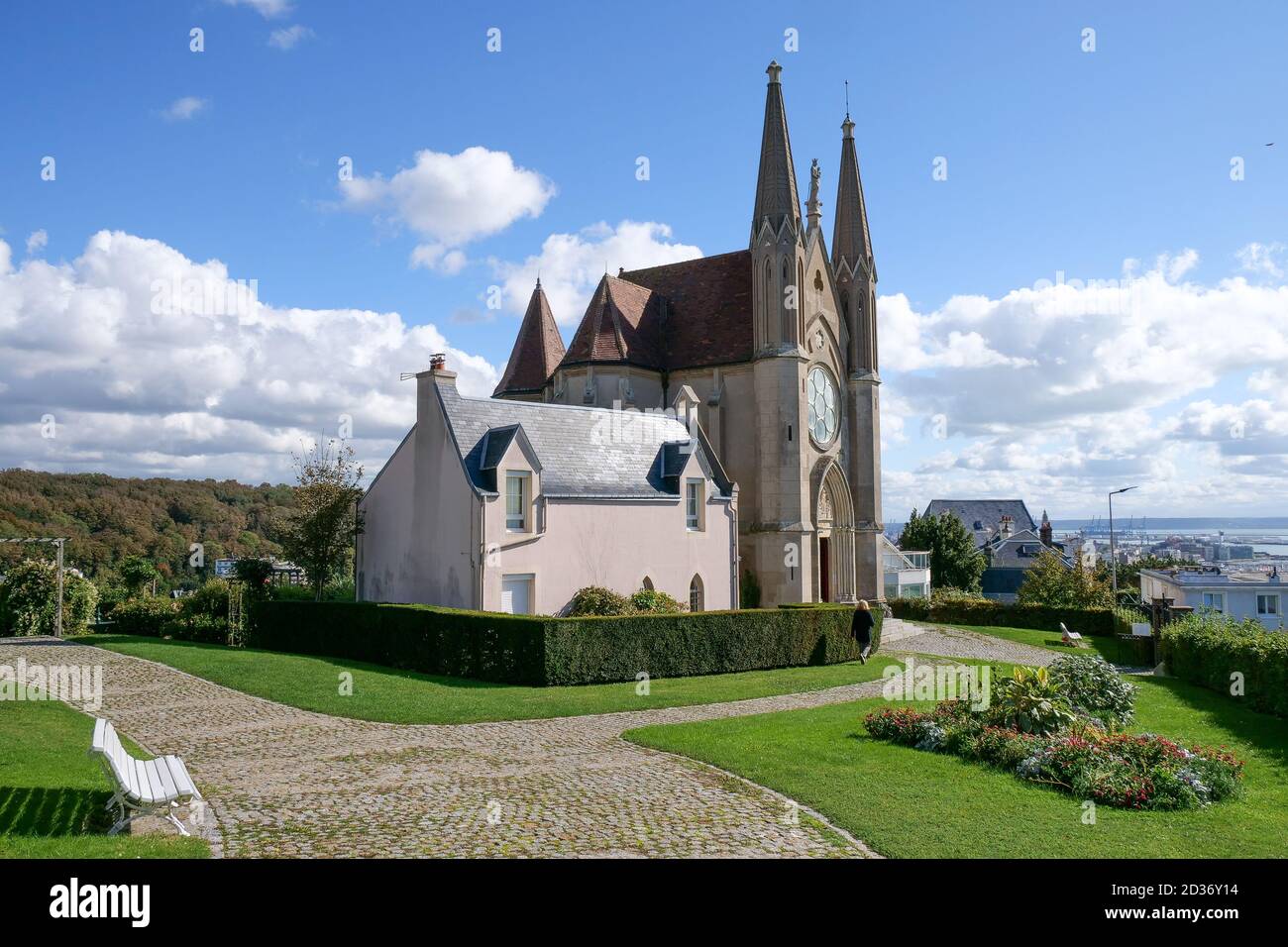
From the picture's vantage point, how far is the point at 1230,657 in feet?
73.3

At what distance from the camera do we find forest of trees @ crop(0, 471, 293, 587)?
220 ft

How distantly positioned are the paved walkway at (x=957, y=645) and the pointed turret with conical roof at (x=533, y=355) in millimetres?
21233

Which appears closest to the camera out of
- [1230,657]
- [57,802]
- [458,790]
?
[57,802]

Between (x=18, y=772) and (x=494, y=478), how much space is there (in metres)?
16.5

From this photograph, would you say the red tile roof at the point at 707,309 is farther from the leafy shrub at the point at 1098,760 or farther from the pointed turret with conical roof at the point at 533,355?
the leafy shrub at the point at 1098,760

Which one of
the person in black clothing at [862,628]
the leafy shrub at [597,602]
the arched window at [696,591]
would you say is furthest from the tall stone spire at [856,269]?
the leafy shrub at [597,602]

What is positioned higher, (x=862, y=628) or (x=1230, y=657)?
(x=862, y=628)

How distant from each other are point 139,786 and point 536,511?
739 inches

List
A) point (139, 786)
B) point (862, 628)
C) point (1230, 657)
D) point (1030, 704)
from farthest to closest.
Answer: point (862, 628)
point (1230, 657)
point (1030, 704)
point (139, 786)

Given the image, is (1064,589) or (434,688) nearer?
(434,688)

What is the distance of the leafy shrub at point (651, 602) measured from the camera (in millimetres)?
27750

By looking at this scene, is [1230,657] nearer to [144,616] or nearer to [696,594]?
[696,594]

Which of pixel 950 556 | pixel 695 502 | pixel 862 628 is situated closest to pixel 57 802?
pixel 862 628

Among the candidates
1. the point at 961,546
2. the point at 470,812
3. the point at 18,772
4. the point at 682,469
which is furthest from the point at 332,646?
the point at 961,546
